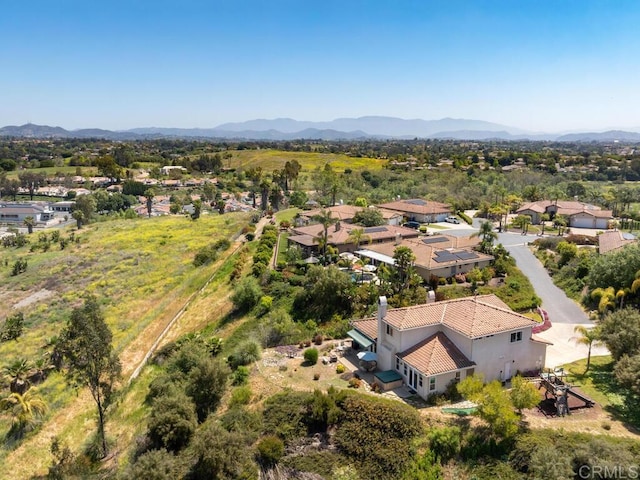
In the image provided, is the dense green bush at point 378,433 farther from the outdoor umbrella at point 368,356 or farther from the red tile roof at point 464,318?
the red tile roof at point 464,318

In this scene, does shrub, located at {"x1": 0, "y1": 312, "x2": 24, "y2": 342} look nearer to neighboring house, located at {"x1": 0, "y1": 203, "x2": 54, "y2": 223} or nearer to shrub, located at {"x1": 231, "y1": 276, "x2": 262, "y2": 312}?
shrub, located at {"x1": 231, "y1": 276, "x2": 262, "y2": 312}

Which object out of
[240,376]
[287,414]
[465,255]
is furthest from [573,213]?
[287,414]

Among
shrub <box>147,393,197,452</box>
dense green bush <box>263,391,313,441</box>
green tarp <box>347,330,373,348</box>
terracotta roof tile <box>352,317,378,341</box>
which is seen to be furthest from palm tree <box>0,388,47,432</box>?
terracotta roof tile <box>352,317,378,341</box>

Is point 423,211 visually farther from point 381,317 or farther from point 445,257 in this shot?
point 381,317

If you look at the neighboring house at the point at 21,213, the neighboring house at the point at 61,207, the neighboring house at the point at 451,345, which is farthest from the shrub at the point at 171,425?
the neighboring house at the point at 61,207

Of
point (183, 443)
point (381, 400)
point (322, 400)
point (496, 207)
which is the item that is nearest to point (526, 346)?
point (381, 400)

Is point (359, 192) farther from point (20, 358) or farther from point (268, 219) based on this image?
point (20, 358)
